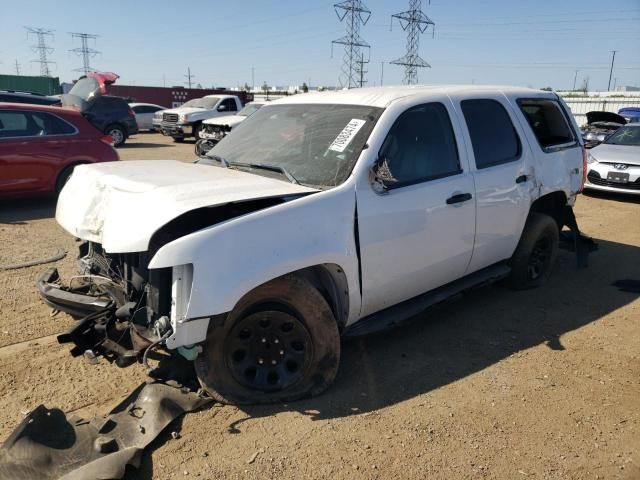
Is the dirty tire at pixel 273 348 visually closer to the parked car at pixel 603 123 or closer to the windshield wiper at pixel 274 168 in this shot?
the windshield wiper at pixel 274 168

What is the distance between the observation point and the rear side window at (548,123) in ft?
16.7

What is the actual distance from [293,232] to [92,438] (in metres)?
1.54

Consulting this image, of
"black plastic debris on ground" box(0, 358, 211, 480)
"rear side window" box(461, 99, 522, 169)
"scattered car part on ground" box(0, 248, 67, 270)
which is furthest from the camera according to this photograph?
"scattered car part on ground" box(0, 248, 67, 270)

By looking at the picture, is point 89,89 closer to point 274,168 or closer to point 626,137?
point 274,168

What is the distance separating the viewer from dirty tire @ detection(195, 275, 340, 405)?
304cm

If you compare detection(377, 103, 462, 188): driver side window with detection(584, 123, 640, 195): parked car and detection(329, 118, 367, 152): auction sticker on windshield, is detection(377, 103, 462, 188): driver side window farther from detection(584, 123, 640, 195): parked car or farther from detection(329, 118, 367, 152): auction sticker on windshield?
detection(584, 123, 640, 195): parked car

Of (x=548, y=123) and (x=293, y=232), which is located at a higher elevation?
(x=548, y=123)

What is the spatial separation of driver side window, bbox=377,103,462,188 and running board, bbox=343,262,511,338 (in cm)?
91

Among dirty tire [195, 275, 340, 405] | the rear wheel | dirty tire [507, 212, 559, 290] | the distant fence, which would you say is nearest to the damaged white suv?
dirty tire [195, 275, 340, 405]

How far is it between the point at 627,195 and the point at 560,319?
25.1ft

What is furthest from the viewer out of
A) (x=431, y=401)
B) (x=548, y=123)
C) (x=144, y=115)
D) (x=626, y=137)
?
(x=144, y=115)

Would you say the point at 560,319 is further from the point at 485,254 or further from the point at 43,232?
the point at 43,232

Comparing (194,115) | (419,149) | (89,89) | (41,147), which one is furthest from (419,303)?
(194,115)

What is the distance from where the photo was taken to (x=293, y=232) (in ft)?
9.95
